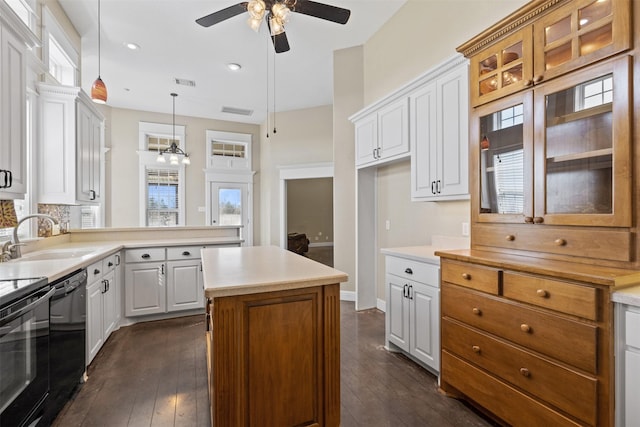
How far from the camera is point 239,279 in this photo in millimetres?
1600

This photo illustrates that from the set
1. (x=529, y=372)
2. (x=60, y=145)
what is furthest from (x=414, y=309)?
(x=60, y=145)

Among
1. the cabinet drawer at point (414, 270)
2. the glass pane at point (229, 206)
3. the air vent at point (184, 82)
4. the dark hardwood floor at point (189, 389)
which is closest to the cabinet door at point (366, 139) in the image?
the cabinet drawer at point (414, 270)

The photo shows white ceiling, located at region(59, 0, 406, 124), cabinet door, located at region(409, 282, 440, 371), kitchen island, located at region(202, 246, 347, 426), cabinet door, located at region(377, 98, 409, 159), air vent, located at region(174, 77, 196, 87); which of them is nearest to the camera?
kitchen island, located at region(202, 246, 347, 426)

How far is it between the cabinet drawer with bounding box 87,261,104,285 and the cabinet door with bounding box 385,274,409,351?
253 centimetres

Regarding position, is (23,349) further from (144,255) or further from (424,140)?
(424,140)

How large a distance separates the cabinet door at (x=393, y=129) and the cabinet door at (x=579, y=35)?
4.51ft

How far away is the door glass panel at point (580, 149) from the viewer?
154 centimetres

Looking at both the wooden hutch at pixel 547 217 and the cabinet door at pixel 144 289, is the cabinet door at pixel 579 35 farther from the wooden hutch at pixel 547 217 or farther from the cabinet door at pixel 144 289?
the cabinet door at pixel 144 289

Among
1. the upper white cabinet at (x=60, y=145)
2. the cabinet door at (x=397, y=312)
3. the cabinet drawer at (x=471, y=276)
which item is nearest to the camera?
the cabinet drawer at (x=471, y=276)

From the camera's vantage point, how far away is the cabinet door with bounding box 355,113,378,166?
365cm

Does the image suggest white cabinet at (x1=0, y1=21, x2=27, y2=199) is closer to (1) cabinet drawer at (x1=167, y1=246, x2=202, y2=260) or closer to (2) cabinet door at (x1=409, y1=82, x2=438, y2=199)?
(1) cabinet drawer at (x1=167, y1=246, x2=202, y2=260)

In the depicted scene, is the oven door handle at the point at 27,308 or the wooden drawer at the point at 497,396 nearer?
the oven door handle at the point at 27,308

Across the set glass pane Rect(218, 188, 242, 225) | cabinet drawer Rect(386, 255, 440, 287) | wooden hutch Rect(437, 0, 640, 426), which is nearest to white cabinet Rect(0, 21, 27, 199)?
cabinet drawer Rect(386, 255, 440, 287)

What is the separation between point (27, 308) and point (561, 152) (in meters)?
2.92
